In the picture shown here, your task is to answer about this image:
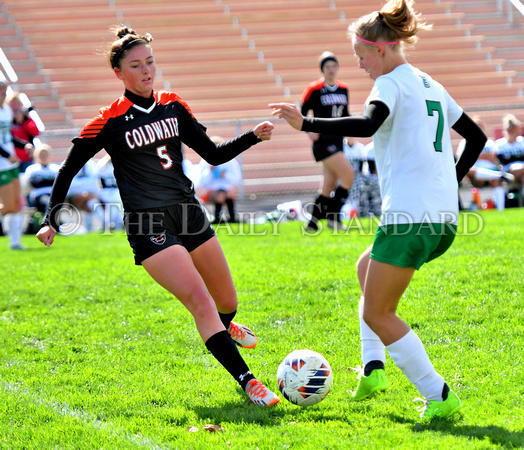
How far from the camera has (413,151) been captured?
11.9 ft

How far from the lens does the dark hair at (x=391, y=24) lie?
3611mm

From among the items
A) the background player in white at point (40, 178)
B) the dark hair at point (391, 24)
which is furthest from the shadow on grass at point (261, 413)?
the background player in white at point (40, 178)

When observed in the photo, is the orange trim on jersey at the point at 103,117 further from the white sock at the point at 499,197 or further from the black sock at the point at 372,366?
the white sock at the point at 499,197

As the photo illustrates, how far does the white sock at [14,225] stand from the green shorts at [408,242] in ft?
27.2

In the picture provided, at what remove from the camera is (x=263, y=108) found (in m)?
21.0

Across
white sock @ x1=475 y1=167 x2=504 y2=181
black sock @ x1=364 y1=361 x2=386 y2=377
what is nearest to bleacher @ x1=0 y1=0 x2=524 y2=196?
white sock @ x1=475 y1=167 x2=504 y2=181

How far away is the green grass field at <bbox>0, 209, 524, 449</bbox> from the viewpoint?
3.75 meters

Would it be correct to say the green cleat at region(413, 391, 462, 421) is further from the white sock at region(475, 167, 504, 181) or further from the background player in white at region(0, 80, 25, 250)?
the white sock at region(475, 167, 504, 181)

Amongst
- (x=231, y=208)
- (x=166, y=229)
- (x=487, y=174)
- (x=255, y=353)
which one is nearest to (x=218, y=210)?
(x=231, y=208)

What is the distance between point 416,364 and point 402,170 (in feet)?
3.35

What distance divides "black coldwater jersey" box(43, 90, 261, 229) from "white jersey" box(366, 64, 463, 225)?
1143 mm

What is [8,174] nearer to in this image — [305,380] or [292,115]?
[305,380]

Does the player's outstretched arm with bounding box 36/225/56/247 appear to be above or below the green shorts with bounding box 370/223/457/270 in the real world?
above

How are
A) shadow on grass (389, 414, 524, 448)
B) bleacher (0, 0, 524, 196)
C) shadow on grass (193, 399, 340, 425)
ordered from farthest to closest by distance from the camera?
1. bleacher (0, 0, 524, 196)
2. shadow on grass (193, 399, 340, 425)
3. shadow on grass (389, 414, 524, 448)
